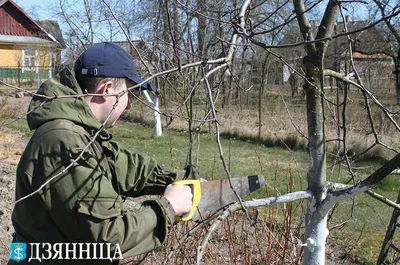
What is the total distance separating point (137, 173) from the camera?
2.41m

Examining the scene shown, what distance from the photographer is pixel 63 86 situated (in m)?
1.87

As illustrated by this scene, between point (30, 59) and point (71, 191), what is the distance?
31.2m

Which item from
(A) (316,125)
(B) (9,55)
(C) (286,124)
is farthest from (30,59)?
(A) (316,125)

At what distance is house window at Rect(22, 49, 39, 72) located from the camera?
29203mm

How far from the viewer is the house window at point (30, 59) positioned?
95.8 feet

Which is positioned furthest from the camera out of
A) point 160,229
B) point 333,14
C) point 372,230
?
point 372,230

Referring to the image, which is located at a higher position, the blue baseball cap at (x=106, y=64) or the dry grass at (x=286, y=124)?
the blue baseball cap at (x=106, y=64)

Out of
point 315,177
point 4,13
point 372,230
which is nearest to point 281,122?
point 372,230

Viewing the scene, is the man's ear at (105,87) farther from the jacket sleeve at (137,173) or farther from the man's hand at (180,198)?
the man's hand at (180,198)

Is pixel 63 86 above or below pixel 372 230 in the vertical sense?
above

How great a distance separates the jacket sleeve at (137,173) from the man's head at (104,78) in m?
0.25

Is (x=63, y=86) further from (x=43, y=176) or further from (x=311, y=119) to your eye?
(x=311, y=119)

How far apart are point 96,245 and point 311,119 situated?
115 cm

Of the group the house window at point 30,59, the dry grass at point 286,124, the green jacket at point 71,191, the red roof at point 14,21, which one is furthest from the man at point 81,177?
the red roof at point 14,21
